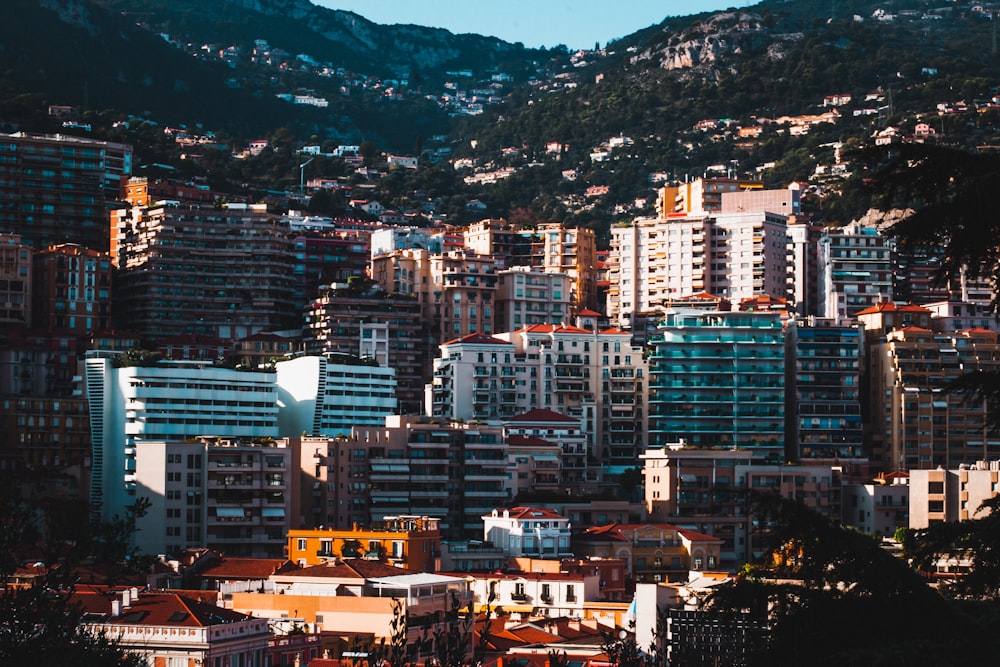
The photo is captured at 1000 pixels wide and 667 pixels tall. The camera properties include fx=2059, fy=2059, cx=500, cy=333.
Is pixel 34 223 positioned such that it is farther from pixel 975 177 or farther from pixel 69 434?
pixel 975 177

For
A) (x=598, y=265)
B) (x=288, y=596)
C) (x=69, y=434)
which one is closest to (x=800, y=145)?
(x=598, y=265)

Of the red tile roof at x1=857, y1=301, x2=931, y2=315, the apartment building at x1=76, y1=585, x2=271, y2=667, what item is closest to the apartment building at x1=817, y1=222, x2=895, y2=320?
the red tile roof at x1=857, y1=301, x2=931, y2=315

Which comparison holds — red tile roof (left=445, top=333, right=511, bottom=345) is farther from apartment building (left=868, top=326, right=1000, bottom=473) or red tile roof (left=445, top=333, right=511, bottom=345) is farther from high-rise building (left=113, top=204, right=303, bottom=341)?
apartment building (left=868, top=326, right=1000, bottom=473)

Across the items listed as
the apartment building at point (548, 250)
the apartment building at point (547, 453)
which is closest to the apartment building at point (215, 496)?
the apartment building at point (547, 453)

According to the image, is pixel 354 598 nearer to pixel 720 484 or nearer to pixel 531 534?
pixel 531 534

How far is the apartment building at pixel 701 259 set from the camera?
459 feet

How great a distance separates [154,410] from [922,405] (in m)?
43.2

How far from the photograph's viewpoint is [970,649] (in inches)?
658

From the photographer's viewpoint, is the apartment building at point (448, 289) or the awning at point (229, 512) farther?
the apartment building at point (448, 289)

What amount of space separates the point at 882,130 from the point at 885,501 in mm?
84450

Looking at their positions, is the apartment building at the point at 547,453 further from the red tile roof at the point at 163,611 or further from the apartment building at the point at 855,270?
the red tile roof at the point at 163,611

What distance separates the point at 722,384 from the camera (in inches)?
4483

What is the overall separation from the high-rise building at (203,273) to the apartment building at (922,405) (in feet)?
125

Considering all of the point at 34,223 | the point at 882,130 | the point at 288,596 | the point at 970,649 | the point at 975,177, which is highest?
the point at 882,130
